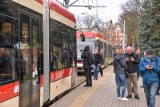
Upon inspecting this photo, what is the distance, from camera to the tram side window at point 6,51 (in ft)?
22.4

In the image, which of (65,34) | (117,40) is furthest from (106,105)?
(117,40)

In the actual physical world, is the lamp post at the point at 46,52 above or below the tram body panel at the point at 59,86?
above

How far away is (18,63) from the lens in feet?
25.0

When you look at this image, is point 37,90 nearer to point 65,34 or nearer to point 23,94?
point 23,94

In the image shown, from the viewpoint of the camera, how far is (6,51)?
276 inches

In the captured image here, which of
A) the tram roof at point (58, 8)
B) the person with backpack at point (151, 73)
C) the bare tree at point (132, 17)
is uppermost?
the bare tree at point (132, 17)

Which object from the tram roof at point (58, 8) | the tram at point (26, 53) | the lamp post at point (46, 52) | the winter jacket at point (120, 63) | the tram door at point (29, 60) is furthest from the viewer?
the winter jacket at point (120, 63)

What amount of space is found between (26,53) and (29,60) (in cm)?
26

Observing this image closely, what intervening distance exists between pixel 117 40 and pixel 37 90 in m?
151

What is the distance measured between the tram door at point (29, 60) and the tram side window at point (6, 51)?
0.57 m

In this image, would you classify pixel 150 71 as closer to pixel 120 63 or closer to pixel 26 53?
pixel 26 53

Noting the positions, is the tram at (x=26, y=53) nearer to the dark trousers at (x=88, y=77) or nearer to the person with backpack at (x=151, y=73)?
the person with backpack at (x=151, y=73)

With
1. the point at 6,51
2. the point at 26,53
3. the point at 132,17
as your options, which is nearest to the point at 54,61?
the point at 26,53

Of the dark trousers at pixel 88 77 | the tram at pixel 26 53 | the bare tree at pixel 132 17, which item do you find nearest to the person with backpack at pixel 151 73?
the tram at pixel 26 53
